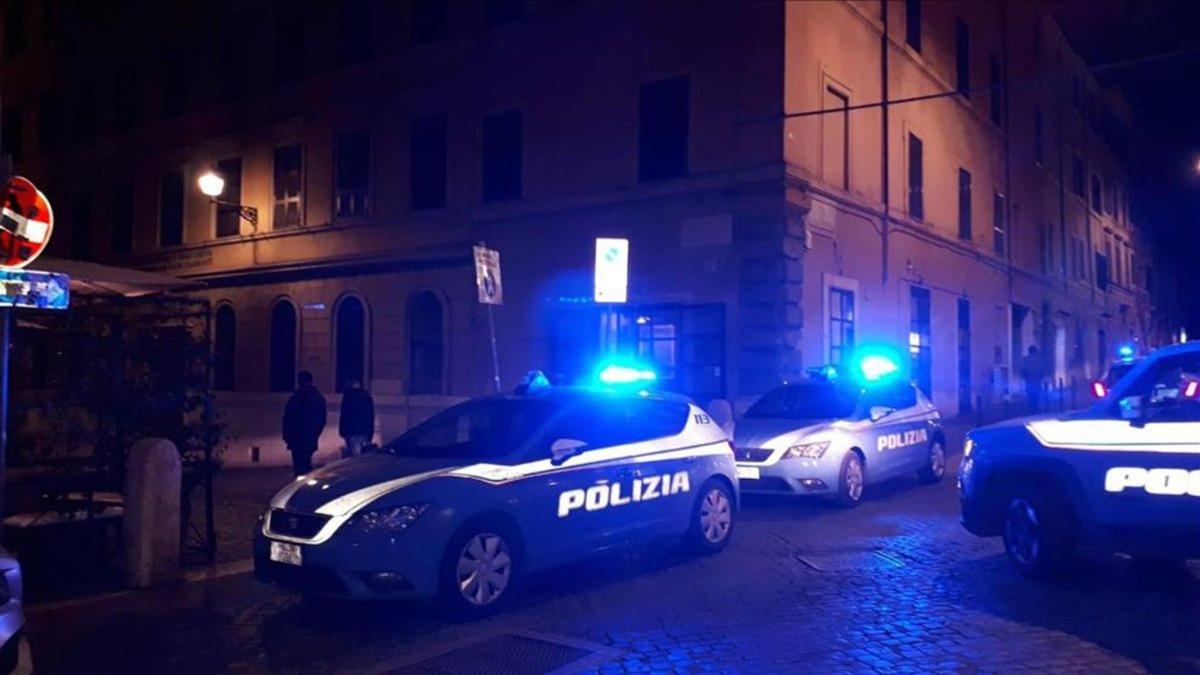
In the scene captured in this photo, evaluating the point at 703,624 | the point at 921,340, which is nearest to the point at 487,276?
the point at 703,624

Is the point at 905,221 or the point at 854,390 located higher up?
the point at 905,221

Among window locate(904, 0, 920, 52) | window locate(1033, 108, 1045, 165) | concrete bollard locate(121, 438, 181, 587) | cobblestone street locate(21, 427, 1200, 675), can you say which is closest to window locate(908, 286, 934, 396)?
window locate(904, 0, 920, 52)

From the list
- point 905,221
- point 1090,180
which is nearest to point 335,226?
point 905,221

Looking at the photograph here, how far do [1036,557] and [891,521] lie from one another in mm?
3204

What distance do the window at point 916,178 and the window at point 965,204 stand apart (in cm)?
304

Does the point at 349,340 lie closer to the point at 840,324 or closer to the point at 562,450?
the point at 840,324

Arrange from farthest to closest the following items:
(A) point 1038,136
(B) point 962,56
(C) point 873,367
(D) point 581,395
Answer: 1. (A) point 1038,136
2. (B) point 962,56
3. (C) point 873,367
4. (D) point 581,395

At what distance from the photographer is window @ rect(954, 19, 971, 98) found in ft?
79.7

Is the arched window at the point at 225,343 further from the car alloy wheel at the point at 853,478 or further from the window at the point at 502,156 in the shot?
the car alloy wheel at the point at 853,478

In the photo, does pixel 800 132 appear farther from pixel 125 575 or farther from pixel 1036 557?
pixel 125 575

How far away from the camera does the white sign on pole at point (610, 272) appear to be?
Result: 1248 cm

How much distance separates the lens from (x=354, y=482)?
6.85 metres

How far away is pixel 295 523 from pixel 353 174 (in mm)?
16839

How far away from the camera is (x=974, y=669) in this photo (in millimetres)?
5508
